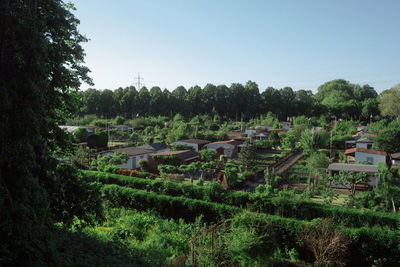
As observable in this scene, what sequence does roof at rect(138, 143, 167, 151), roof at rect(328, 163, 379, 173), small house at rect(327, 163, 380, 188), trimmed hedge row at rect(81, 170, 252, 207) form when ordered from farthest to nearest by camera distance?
roof at rect(138, 143, 167, 151) < roof at rect(328, 163, 379, 173) < small house at rect(327, 163, 380, 188) < trimmed hedge row at rect(81, 170, 252, 207)

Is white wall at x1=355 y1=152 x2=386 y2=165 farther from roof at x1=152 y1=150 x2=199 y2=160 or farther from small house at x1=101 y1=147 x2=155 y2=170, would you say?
small house at x1=101 y1=147 x2=155 y2=170

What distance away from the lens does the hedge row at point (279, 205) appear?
12.9m

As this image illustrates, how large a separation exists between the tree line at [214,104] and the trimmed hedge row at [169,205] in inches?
2259

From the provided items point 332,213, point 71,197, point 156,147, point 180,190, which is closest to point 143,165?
point 156,147

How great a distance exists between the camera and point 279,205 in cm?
1436

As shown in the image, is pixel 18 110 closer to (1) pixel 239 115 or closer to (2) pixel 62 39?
(2) pixel 62 39

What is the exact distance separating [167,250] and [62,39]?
762 cm

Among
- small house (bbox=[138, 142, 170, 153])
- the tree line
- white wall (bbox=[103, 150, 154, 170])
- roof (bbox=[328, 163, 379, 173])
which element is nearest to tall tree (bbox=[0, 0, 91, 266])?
white wall (bbox=[103, 150, 154, 170])

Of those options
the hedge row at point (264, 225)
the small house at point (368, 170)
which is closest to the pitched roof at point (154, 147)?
the hedge row at point (264, 225)

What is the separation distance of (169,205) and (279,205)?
18.7ft

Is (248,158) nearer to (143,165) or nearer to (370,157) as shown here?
(143,165)

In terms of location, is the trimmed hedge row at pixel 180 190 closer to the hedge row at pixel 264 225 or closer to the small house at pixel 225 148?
the hedge row at pixel 264 225

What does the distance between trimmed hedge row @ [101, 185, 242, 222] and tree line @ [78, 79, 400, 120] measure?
57385 millimetres

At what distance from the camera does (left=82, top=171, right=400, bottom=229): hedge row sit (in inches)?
506
